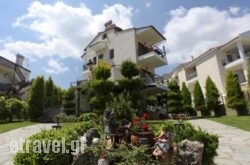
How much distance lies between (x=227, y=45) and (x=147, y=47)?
10415 mm

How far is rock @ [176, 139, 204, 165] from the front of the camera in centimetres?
577

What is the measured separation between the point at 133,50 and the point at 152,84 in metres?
5.29

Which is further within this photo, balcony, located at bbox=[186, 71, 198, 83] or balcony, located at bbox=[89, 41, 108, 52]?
balcony, located at bbox=[186, 71, 198, 83]

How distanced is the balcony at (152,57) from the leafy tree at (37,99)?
11177 millimetres

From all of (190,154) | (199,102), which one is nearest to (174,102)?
(199,102)

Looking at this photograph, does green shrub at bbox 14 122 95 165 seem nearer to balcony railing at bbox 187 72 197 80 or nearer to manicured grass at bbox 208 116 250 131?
manicured grass at bbox 208 116 250 131

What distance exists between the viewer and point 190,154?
5828 mm

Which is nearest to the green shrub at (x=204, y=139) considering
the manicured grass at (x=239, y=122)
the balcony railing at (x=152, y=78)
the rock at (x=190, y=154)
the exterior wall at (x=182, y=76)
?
the rock at (x=190, y=154)

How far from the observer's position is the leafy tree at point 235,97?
76.4 ft

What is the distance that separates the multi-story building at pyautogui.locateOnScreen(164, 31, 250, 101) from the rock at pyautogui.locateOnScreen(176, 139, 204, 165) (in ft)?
84.1

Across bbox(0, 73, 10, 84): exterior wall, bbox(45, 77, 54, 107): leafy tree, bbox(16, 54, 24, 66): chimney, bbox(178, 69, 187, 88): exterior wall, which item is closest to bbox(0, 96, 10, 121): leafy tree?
bbox(45, 77, 54, 107): leafy tree

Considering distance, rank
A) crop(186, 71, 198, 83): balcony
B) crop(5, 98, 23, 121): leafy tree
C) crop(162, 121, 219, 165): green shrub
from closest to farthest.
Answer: crop(162, 121, 219, 165): green shrub → crop(5, 98, 23, 121): leafy tree → crop(186, 71, 198, 83): balcony

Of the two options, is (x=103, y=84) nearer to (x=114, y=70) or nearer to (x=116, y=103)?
(x=114, y=70)

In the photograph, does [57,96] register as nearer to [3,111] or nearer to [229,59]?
[3,111]
